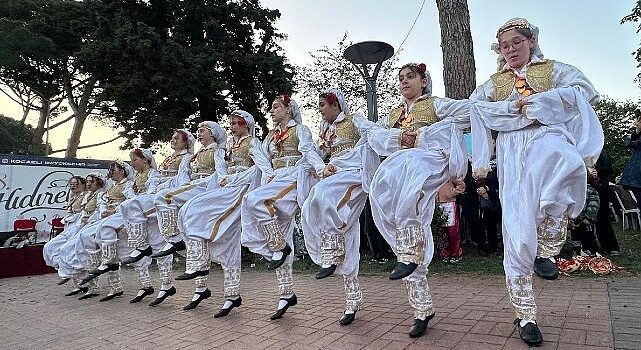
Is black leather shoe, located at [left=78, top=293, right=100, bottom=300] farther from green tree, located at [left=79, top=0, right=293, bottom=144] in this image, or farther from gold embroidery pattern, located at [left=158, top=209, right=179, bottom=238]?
green tree, located at [left=79, top=0, right=293, bottom=144]

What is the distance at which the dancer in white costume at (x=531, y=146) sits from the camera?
2.72 meters

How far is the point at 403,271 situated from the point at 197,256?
2554 mm

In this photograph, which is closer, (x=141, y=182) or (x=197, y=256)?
(x=197, y=256)

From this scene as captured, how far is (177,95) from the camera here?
15.3 m

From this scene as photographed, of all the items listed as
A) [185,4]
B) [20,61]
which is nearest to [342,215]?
[185,4]

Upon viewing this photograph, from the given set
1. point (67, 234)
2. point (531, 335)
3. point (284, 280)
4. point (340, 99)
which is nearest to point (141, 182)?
point (67, 234)

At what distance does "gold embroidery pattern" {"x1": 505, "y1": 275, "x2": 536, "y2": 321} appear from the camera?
2.82 m

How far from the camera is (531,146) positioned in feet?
9.46

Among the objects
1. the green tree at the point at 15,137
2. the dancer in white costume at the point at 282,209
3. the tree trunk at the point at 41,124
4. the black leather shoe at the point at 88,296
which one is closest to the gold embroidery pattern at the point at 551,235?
the dancer in white costume at the point at 282,209

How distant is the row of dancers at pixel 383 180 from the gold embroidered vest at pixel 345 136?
0.01 meters

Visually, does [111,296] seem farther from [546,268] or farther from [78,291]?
[546,268]

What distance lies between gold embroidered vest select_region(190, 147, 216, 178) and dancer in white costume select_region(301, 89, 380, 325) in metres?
1.94

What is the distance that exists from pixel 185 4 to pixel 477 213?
14.0m

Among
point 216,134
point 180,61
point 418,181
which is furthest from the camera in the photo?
point 180,61
